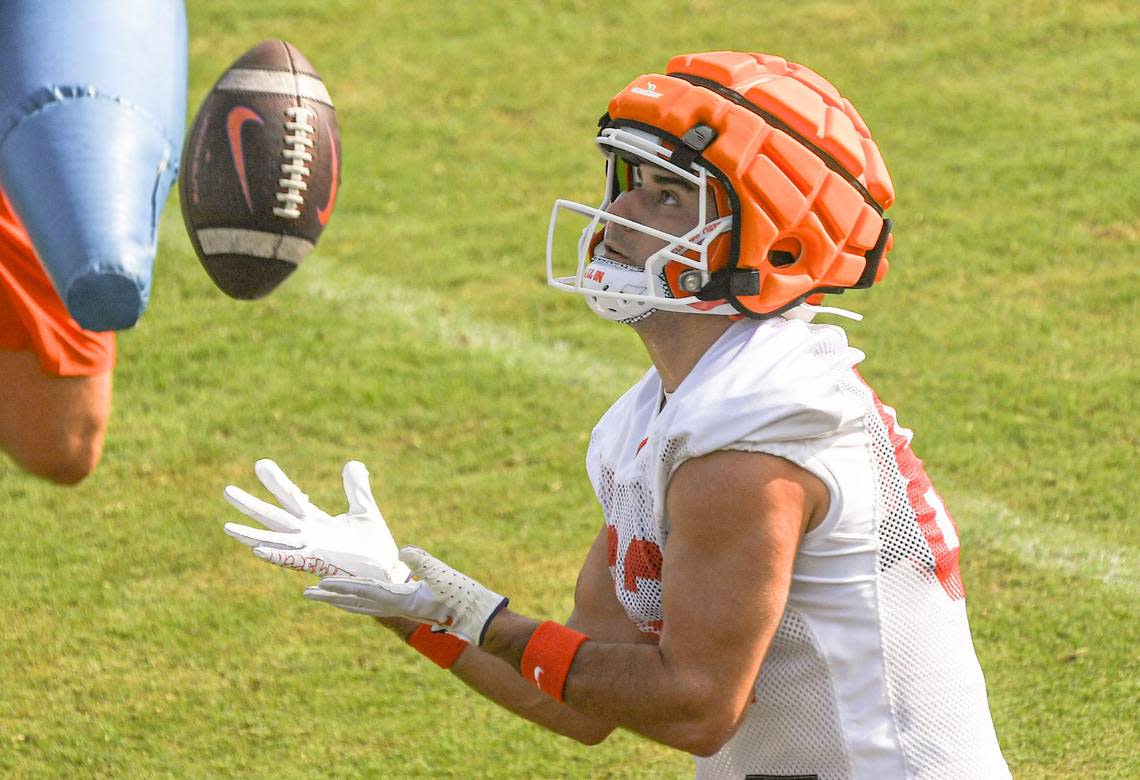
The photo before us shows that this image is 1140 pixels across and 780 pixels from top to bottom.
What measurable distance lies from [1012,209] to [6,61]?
548 cm

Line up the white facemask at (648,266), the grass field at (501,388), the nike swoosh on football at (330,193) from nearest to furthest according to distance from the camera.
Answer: the white facemask at (648,266)
the nike swoosh on football at (330,193)
the grass field at (501,388)

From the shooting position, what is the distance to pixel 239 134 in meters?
3.87

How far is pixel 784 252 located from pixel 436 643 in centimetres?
108

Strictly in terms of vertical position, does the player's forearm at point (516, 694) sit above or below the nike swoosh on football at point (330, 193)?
below

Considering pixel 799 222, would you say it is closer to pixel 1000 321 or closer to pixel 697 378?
pixel 697 378

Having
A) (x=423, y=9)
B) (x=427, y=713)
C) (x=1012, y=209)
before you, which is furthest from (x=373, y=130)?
(x=427, y=713)

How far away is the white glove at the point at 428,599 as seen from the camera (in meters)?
3.03

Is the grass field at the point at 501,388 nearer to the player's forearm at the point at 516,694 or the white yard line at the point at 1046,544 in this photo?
the white yard line at the point at 1046,544

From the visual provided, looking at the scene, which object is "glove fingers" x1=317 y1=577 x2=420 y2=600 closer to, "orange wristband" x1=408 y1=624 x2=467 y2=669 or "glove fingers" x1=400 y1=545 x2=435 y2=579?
"glove fingers" x1=400 y1=545 x2=435 y2=579

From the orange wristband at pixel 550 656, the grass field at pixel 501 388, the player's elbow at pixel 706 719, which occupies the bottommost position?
the grass field at pixel 501 388

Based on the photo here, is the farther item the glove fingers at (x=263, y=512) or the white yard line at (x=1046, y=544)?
the white yard line at (x=1046, y=544)

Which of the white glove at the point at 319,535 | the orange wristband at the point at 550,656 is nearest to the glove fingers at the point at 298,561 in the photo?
the white glove at the point at 319,535

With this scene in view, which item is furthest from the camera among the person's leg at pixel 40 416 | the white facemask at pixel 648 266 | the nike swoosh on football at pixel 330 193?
the person's leg at pixel 40 416

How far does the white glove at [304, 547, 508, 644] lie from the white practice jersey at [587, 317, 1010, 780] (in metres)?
0.35
